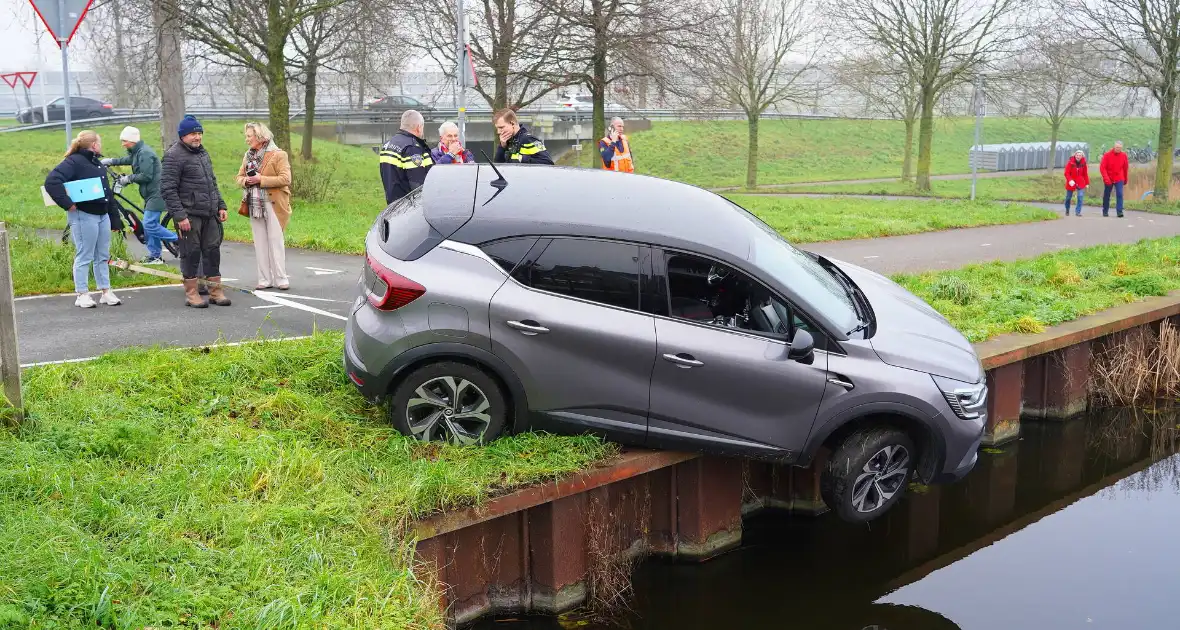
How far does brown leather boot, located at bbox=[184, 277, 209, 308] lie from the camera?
1029 cm

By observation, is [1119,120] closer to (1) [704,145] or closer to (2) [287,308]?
(1) [704,145]

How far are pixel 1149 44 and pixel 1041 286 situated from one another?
21.3 metres

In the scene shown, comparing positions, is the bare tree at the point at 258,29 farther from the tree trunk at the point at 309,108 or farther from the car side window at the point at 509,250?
the car side window at the point at 509,250

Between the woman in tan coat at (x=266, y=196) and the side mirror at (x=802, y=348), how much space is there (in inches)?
262

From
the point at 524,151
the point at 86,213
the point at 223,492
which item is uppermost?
the point at 524,151

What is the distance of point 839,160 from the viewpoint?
168 ft

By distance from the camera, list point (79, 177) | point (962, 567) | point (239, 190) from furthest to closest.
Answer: point (239, 190), point (79, 177), point (962, 567)

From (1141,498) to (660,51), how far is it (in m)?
18.3

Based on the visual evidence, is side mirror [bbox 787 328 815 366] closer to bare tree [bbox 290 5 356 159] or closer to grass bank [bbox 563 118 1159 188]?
bare tree [bbox 290 5 356 159]

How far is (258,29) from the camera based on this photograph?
2273cm

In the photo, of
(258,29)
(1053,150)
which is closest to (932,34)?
(1053,150)

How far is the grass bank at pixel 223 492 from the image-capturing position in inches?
176

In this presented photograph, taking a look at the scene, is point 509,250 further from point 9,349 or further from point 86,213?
point 86,213

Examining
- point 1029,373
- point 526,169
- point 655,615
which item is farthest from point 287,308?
point 1029,373
